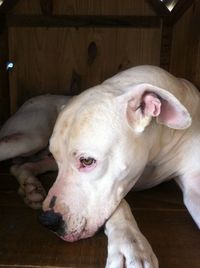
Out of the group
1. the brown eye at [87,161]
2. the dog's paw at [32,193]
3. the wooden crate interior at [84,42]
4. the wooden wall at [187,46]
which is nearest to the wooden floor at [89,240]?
the dog's paw at [32,193]

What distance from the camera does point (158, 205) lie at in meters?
2.04

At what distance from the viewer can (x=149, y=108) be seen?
163 centimetres

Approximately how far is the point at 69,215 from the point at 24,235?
0.26m

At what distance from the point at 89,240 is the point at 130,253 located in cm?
27

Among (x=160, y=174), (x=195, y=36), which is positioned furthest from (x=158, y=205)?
(x=195, y=36)

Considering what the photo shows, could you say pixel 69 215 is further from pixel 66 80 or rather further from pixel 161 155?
pixel 66 80

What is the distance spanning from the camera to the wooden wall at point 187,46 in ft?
8.61

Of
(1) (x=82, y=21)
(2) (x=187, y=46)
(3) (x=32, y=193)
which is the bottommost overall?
(3) (x=32, y=193)

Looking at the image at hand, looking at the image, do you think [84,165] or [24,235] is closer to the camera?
[84,165]

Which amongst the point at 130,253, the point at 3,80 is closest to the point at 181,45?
the point at 3,80

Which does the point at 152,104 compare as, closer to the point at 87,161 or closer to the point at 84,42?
the point at 87,161

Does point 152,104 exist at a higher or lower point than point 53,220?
higher

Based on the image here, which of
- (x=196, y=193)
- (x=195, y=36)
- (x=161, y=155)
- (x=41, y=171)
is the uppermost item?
(x=195, y=36)

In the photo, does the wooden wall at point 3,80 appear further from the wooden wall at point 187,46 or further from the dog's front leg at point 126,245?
the dog's front leg at point 126,245
